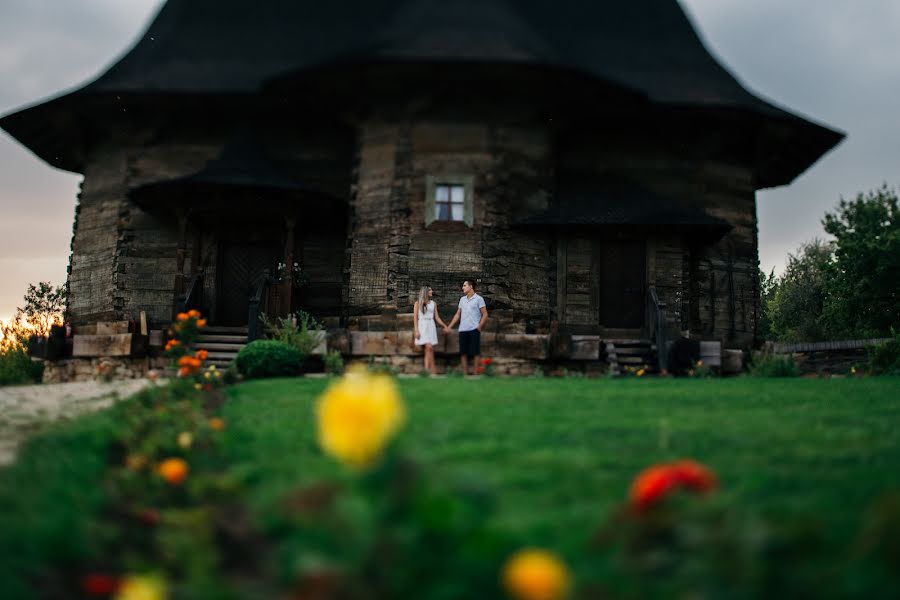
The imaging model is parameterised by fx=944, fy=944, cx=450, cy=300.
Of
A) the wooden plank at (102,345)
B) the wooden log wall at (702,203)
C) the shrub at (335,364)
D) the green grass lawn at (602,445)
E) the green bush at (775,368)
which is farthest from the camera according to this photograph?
the wooden log wall at (702,203)

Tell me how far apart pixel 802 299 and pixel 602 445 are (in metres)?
39.2

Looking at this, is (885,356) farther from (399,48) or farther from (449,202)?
(399,48)

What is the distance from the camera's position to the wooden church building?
712 inches

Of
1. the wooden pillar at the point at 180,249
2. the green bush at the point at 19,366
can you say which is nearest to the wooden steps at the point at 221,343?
the wooden pillar at the point at 180,249

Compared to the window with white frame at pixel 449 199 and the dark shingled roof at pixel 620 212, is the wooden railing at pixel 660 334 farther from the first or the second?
the window with white frame at pixel 449 199

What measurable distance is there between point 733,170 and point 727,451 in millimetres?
16643

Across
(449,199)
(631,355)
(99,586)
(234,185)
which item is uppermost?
(234,185)

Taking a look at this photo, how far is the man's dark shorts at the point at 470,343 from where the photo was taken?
50.1ft

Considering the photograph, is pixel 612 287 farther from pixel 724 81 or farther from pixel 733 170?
pixel 724 81

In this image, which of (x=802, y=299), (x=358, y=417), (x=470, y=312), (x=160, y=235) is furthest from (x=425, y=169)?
(x=802, y=299)

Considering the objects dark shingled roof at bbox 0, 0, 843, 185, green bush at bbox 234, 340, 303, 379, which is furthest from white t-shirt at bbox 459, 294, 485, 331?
dark shingled roof at bbox 0, 0, 843, 185

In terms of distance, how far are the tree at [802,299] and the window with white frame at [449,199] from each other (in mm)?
22096

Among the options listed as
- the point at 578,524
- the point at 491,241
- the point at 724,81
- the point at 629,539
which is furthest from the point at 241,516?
the point at 724,81

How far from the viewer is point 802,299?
137 feet
